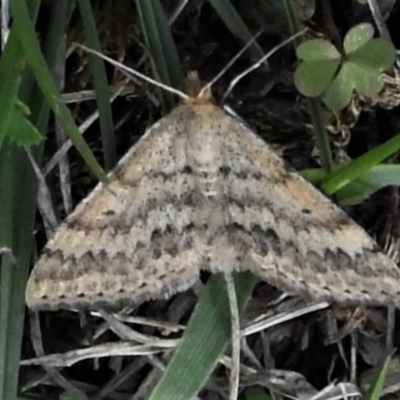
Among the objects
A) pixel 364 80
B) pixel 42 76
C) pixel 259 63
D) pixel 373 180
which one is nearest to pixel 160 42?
pixel 259 63

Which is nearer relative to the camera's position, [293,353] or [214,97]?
[214,97]

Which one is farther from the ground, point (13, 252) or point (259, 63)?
point (259, 63)

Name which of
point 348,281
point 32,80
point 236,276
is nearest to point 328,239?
point 348,281

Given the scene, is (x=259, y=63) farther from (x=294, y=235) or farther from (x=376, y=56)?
(x=294, y=235)

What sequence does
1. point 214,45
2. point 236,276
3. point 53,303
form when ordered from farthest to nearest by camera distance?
point 214,45 < point 236,276 < point 53,303

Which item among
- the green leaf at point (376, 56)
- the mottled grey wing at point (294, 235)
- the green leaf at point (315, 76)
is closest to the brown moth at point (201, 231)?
the mottled grey wing at point (294, 235)

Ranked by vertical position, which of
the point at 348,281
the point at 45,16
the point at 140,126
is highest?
the point at 45,16

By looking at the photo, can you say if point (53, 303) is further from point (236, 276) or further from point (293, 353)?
point (293, 353)
